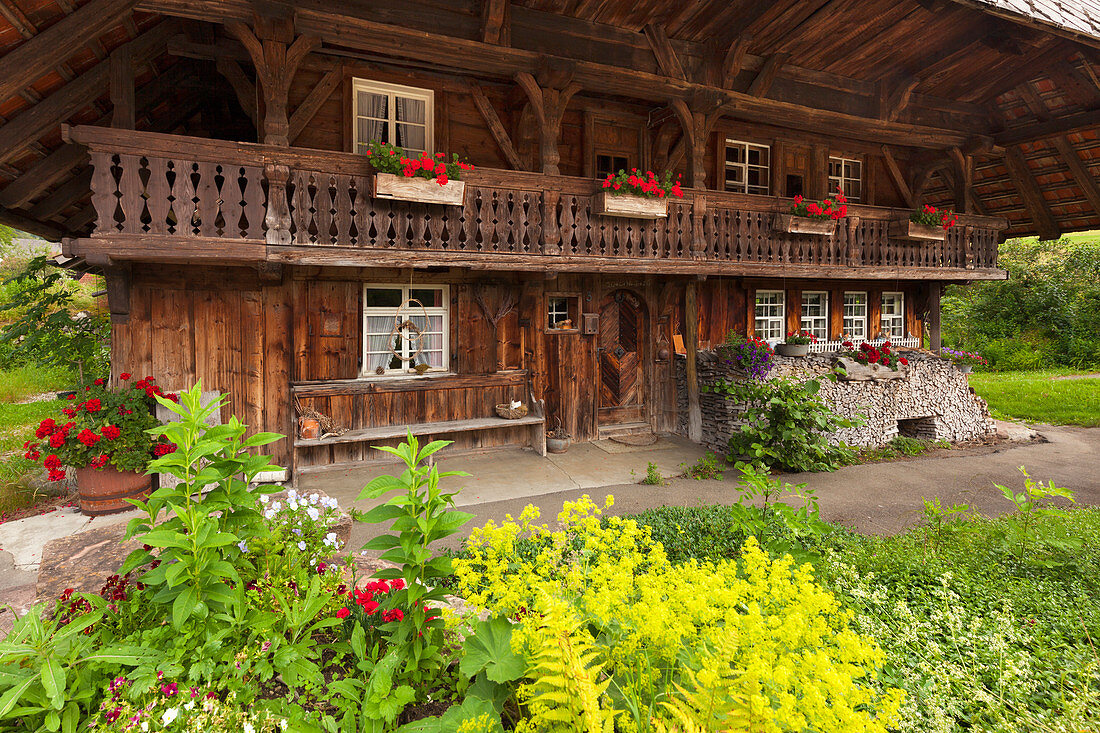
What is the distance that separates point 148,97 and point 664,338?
32.3ft

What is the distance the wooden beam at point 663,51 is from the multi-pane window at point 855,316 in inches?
284

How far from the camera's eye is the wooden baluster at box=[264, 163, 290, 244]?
22.3ft

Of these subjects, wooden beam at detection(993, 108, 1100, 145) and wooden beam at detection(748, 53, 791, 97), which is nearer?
wooden beam at detection(748, 53, 791, 97)

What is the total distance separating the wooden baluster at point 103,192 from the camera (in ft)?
19.8

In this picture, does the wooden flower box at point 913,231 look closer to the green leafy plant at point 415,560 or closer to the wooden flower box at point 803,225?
the wooden flower box at point 803,225

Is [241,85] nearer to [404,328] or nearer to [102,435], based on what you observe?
Answer: [404,328]

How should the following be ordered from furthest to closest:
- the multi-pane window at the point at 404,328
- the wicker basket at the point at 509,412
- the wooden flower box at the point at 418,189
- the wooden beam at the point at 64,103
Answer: the wicker basket at the point at 509,412 < the multi-pane window at the point at 404,328 < the wooden flower box at the point at 418,189 < the wooden beam at the point at 64,103

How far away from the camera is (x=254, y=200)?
677 cm

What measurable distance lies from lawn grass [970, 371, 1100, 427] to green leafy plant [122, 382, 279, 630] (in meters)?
16.8

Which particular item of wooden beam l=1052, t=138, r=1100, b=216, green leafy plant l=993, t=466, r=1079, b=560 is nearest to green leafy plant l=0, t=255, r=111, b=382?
green leafy plant l=993, t=466, r=1079, b=560

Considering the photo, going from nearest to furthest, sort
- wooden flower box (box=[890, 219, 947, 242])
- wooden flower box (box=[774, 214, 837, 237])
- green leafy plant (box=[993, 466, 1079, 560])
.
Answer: green leafy plant (box=[993, 466, 1079, 560]) → wooden flower box (box=[774, 214, 837, 237]) → wooden flower box (box=[890, 219, 947, 242])

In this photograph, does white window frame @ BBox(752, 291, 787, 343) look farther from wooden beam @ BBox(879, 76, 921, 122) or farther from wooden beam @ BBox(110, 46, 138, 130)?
wooden beam @ BBox(110, 46, 138, 130)

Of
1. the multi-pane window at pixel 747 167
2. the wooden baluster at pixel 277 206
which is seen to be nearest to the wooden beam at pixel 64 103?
the wooden baluster at pixel 277 206

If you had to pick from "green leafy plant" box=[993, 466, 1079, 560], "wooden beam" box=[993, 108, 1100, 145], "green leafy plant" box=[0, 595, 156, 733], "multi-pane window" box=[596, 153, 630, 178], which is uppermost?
"wooden beam" box=[993, 108, 1100, 145]
